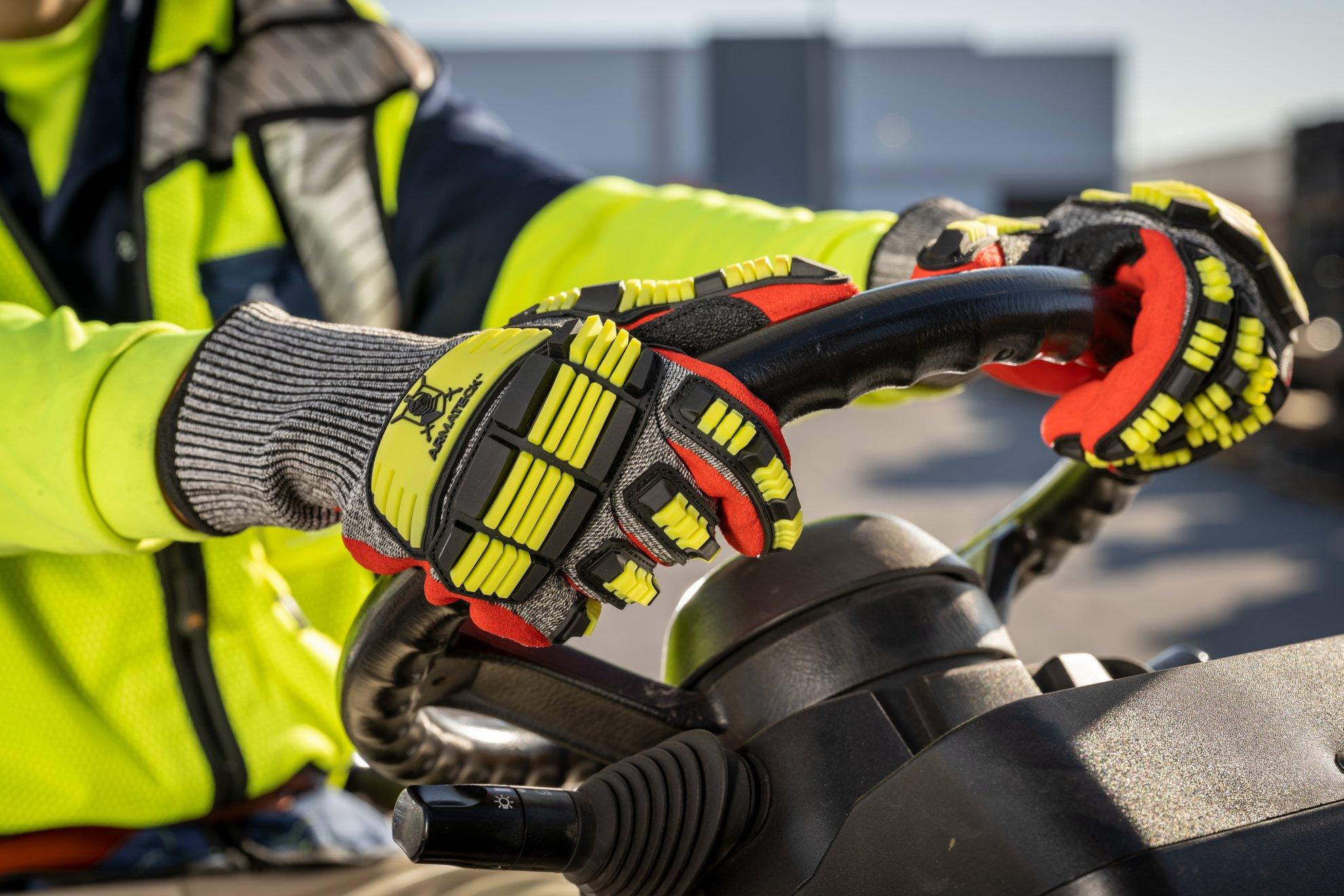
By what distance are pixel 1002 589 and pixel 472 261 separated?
67 centimetres

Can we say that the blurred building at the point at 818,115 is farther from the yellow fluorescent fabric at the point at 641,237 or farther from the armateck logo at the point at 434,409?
the armateck logo at the point at 434,409

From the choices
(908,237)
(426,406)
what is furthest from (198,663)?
(908,237)

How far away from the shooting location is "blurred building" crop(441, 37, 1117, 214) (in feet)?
43.5

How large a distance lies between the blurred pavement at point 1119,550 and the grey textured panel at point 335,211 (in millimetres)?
1290

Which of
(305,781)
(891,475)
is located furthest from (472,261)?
(891,475)

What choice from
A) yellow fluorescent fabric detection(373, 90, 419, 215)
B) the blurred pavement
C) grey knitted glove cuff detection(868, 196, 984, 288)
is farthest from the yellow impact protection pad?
the blurred pavement

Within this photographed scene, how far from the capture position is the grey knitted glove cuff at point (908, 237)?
95cm

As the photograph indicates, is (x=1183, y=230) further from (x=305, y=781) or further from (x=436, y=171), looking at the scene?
(x=305, y=781)

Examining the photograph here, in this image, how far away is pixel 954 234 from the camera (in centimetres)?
76

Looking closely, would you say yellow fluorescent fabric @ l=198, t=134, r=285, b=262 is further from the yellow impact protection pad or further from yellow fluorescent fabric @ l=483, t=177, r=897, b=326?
the yellow impact protection pad

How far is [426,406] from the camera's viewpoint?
0.54m

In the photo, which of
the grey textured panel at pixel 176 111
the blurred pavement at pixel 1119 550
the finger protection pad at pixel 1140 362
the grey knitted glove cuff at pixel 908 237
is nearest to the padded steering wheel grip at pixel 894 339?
the finger protection pad at pixel 1140 362

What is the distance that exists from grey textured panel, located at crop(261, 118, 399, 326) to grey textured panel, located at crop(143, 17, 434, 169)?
0.09 feet

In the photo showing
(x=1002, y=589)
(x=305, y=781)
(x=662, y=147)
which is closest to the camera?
(x=1002, y=589)
